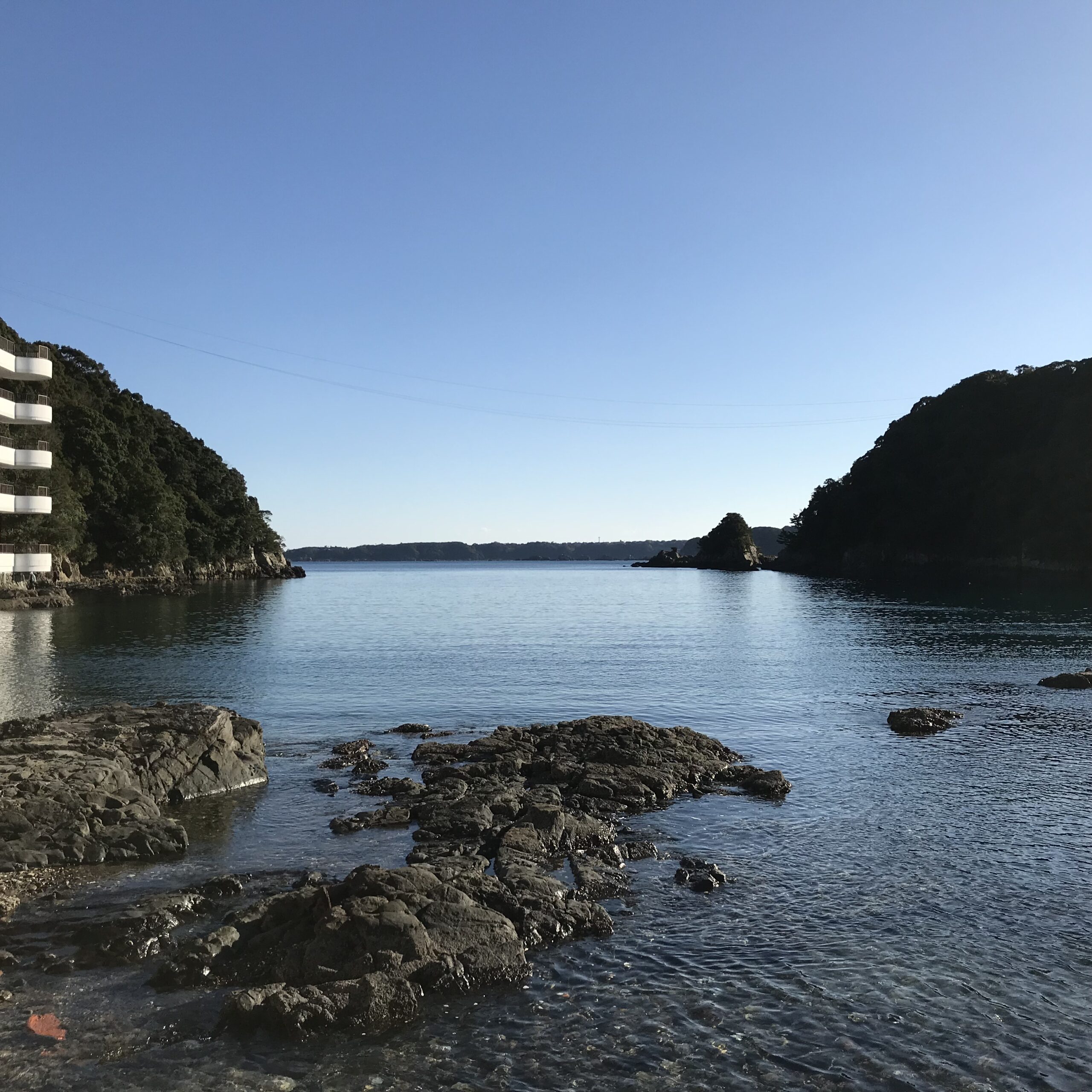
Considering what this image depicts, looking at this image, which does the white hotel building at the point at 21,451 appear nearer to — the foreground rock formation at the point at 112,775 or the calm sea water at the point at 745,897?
the calm sea water at the point at 745,897

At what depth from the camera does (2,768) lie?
59.7ft

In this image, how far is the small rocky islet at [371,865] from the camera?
37.0ft

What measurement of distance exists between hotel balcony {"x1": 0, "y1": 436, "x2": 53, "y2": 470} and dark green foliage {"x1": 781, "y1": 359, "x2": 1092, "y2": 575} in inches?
4634

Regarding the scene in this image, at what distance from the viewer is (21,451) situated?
61.7m

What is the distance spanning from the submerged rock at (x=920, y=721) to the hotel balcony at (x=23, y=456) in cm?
5592

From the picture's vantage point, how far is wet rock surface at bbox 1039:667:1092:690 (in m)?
37.9

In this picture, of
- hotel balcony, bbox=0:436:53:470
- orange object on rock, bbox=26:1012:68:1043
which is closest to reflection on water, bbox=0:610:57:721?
hotel balcony, bbox=0:436:53:470

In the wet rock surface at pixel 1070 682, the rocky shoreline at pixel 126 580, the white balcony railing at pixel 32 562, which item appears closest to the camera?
the wet rock surface at pixel 1070 682

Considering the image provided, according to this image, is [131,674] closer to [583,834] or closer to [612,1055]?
[583,834]

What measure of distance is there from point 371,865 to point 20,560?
62.8m

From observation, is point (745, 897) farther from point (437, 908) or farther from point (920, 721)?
point (920, 721)

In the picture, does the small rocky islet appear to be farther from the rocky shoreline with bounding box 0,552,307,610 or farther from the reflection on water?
the rocky shoreline with bounding box 0,552,307,610

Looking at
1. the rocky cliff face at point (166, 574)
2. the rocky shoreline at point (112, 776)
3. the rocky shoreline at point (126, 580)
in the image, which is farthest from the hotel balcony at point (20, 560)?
the rocky shoreline at point (112, 776)

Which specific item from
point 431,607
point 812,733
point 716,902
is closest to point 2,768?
point 716,902
